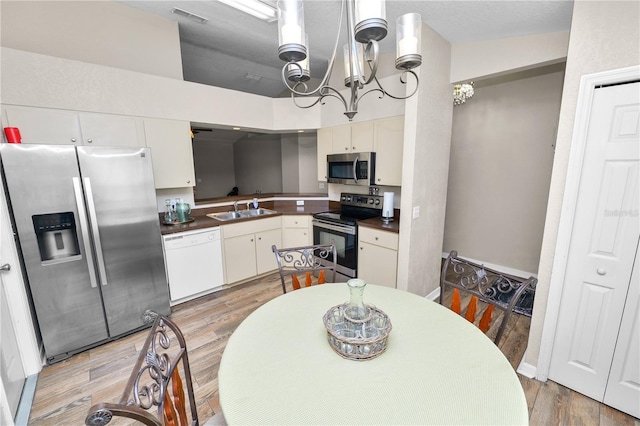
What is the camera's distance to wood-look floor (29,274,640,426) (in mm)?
1638

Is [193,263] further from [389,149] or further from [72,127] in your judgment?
[389,149]

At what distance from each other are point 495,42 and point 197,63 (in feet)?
12.2

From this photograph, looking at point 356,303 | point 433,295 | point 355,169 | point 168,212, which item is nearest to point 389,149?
point 355,169

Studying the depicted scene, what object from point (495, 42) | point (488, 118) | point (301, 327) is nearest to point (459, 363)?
point (301, 327)

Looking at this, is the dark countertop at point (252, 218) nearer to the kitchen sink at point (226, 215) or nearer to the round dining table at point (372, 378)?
the kitchen sink at point (226, 215)

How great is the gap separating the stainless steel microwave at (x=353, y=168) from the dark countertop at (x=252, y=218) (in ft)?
1.89

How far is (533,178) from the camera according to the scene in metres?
3.37

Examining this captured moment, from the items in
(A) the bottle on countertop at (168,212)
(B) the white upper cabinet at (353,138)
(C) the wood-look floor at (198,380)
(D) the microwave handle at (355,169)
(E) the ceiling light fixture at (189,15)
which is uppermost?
(E) the ceiling light fixture at (189,15)

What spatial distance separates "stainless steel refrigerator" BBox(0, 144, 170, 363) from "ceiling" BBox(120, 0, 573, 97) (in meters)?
1.55

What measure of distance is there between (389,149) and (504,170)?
183 cm

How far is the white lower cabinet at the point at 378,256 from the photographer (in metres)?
2.71

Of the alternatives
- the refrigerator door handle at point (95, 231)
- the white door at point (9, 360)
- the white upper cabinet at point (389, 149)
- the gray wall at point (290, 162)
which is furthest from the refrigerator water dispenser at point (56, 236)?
the gray wall at point (290, 162)

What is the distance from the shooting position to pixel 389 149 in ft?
9.70

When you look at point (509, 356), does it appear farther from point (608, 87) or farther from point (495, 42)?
point (495, 42)
